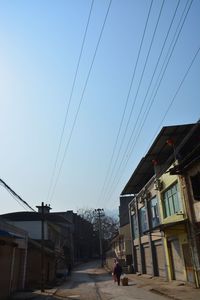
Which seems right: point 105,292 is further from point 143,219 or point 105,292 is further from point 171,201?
point 143,219

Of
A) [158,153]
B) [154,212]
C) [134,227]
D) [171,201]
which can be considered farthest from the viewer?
[134,227]

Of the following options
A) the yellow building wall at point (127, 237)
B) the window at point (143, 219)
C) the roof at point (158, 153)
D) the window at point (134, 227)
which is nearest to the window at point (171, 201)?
the roof at point (158, 153)

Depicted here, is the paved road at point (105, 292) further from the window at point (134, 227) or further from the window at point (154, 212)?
the window at point (134, 227)

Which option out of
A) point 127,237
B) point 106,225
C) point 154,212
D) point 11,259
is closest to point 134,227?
point 127,237

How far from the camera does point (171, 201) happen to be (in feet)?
81.0

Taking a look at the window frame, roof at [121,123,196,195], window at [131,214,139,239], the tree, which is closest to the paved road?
the window frame

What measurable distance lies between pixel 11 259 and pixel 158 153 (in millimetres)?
14485

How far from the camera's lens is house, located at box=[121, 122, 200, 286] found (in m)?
20.1

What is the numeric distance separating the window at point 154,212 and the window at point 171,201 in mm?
2597

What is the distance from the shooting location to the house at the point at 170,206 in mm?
20062

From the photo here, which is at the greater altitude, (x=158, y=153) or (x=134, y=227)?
(x=158, y=153)

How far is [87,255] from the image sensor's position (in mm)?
91188

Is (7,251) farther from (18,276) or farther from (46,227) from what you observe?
(46,227)

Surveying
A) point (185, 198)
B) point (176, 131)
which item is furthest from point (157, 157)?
point (185, 198)
